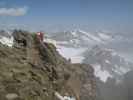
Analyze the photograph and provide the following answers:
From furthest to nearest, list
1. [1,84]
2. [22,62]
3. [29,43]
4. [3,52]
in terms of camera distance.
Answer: [29,43] < [3,52] < [22,62] < [1,84]


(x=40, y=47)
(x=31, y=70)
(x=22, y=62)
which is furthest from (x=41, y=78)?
(x=40, y=47)

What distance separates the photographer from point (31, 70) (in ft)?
87.7

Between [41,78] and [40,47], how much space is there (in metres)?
15.7

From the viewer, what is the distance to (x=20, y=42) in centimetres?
4428

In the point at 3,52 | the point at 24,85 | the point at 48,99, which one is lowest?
the point at 48,99

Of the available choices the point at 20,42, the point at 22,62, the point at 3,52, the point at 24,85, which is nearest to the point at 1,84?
the point at 24,85

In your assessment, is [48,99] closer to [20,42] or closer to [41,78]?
[41,78]

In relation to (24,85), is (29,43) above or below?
above

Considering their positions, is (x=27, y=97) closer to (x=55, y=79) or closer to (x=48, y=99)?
(x=48, y=99)

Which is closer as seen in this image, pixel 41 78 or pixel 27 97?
pixel 27 97

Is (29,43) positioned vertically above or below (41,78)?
above

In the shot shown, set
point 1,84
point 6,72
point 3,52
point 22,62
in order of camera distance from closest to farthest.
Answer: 1. point 1,84
2. point 6,72
3. point 22,62
4. point 3,52

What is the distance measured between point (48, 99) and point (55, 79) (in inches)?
352

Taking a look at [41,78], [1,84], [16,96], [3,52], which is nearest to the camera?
[16,96]
